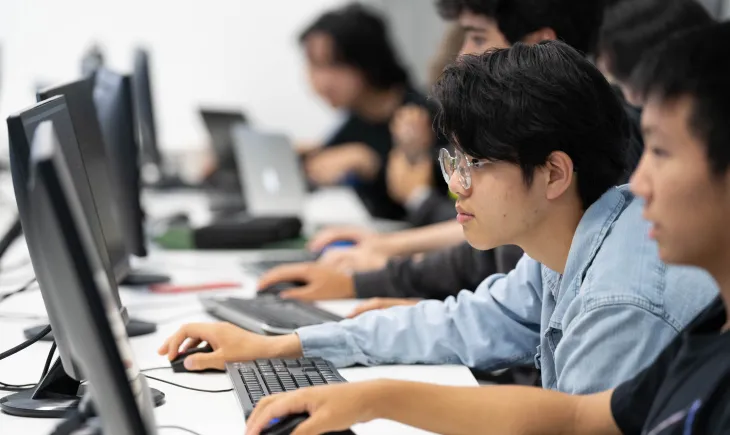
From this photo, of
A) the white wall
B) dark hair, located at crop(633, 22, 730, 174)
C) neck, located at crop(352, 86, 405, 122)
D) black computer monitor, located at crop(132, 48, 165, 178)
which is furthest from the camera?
the white wall

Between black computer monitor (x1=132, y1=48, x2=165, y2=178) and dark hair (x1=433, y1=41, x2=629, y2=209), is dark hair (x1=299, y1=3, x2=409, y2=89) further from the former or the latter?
dark hair (x1=433, y1=41, x2=629, y2=209)

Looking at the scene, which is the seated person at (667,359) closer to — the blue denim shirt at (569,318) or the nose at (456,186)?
the blue denim shirt at (569,318)

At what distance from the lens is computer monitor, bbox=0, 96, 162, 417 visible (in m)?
0.83

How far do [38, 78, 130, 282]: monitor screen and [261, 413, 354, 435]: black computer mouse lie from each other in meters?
0.50

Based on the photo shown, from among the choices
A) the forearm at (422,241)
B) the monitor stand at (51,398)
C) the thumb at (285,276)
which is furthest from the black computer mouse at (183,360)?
the forearm at (422,241)

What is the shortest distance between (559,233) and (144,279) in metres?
1.13

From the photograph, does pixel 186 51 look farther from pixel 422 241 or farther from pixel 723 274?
pixel 723 274

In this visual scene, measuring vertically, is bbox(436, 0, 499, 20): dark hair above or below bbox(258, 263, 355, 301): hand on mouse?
above

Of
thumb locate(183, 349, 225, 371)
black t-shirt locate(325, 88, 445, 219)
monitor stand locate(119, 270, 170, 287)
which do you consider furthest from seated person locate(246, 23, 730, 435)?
black t-shirt locate(325, 88, 445, 219)

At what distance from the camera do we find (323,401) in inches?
38.2

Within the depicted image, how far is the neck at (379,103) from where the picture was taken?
13.1ft

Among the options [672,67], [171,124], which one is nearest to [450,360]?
[672,67]

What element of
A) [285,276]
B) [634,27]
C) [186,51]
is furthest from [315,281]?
[186,51]

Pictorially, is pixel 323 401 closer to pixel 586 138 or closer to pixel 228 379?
pixel 228 379
